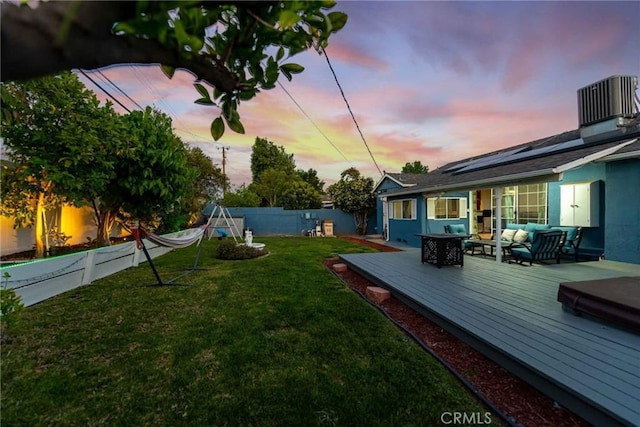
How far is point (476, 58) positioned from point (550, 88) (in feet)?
9.04

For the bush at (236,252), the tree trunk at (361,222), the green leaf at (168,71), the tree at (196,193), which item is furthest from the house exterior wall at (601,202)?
the tree at (196,193)

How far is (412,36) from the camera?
270 inches

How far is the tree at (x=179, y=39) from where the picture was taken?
2.22ft

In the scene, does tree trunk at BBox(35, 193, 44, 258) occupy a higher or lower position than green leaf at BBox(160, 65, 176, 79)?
lower

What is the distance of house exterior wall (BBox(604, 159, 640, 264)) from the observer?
571 centimetres

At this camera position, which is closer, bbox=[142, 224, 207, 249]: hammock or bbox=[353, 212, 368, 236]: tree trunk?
bbox=[142, 224, 207, 249]: hammock

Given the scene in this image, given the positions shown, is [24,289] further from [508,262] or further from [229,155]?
[229,155]

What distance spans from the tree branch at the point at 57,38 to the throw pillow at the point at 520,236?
9.38 metres

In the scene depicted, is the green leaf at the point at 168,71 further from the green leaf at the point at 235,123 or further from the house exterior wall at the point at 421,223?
the house exterior wall at the point at 421,223

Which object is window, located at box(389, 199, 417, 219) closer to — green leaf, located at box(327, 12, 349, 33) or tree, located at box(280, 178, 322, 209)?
tree, located at box(280, 178, 322, 209)

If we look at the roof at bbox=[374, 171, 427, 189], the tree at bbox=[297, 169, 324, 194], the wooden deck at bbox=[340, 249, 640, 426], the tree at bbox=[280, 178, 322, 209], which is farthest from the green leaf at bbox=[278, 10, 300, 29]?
the tree at bbox=[297, 169, 324, 194]

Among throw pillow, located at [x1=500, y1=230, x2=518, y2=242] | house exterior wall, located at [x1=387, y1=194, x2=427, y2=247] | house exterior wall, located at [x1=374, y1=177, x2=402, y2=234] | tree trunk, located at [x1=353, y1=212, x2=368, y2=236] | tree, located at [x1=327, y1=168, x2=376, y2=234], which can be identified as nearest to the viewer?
throw pillow, located at [x1=500, y1=230, x2=518, y2=242]

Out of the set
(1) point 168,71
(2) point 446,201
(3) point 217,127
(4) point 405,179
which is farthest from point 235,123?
(4) point 405,179

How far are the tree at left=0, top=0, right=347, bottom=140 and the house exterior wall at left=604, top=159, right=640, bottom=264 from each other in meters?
7.53
